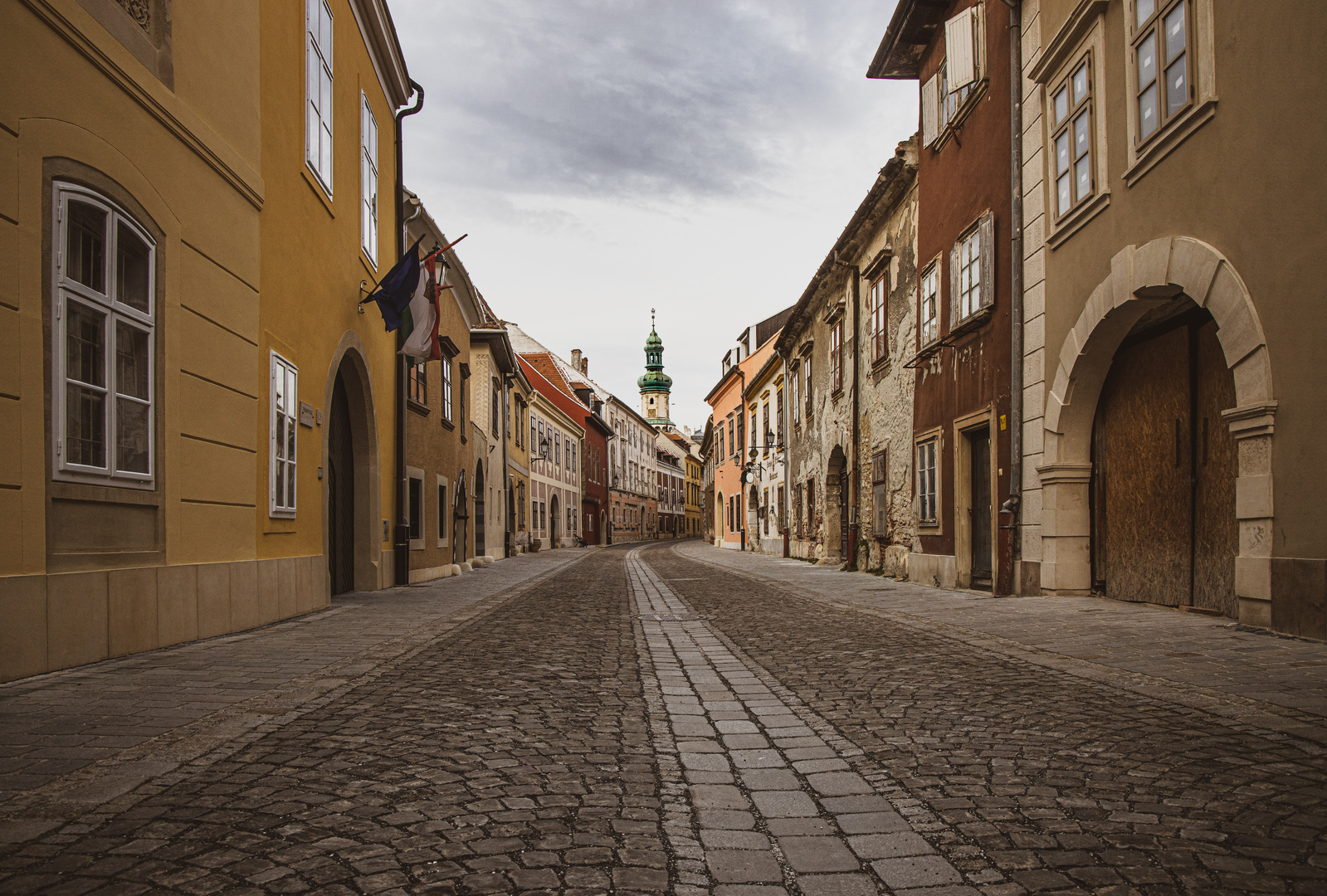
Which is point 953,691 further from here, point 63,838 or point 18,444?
point 18,444

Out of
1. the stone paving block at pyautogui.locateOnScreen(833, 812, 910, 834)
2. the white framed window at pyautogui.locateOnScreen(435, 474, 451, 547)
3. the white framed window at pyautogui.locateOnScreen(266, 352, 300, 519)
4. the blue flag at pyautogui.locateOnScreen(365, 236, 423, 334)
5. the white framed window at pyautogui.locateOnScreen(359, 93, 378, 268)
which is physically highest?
the white framed window at pyautogui.locateOnScreen(359, 93, 378, 268)

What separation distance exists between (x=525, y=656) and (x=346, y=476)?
7.29 m

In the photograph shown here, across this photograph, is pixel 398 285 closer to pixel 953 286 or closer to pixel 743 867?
pixel 953 286

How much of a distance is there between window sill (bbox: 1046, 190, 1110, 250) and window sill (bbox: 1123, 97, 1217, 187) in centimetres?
42

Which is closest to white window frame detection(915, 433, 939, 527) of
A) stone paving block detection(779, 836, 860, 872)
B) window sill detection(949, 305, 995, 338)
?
window sill detection(949, 305, 995, 338)

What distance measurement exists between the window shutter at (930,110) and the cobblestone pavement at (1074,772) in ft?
35.3

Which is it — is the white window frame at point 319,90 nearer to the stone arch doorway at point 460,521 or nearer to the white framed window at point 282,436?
the white framed window at point 282,436

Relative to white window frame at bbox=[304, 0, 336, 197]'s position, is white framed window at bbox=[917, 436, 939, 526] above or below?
below

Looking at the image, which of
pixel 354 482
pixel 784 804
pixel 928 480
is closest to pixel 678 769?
pixel 784 804

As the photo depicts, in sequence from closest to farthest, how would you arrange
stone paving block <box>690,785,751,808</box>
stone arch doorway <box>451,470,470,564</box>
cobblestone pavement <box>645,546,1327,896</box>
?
1. cobblestone pavement <box>645,546,1327,896</box>
2. stone paving block <box>690,785,751,808</box>
3. stone arch doorway <box>451,470,470,564</box>

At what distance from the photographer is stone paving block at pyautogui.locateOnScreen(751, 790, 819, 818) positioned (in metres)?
3.05

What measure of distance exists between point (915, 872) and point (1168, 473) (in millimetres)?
7695

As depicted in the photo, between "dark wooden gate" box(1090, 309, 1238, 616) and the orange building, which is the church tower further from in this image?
"dark wooden gate" box(1090, 309, 1238, 616)

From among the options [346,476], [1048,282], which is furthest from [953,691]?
[346,476]
